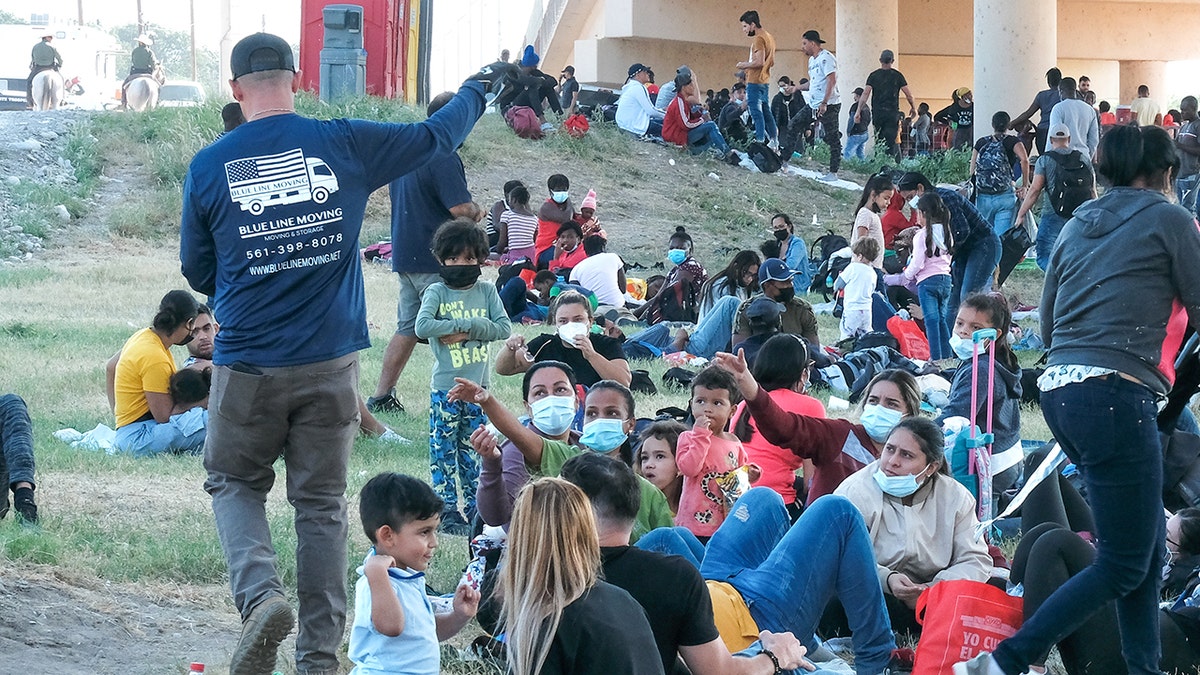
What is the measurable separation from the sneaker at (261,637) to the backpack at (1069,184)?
37.8 feet

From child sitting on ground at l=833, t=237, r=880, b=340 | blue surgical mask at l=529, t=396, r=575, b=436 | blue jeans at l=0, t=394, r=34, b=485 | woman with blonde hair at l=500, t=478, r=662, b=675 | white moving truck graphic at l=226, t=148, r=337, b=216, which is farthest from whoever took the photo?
child sitting on ground at l=833, t=237, r=880, b=340

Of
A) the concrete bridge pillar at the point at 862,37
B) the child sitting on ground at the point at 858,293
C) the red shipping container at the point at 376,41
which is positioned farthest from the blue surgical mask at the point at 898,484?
the concrete bridge pillar at the point at 862,37

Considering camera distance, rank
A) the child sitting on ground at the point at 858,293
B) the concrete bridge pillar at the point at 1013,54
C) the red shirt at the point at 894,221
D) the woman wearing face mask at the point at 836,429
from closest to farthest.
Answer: the woman wearing face mask at the point at 836,429
the child sitting on ground at the point at 858,293
the red shirt at the point at 894,221
the concrete bridge pillar at the point at 1013,54

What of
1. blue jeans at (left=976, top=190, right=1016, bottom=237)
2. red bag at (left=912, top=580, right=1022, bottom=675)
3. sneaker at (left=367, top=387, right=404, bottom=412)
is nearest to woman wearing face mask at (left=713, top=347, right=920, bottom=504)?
red bag at (left=912, top=580, right=1022, bottom=675)

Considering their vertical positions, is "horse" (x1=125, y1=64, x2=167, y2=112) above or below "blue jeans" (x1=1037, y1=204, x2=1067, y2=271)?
above

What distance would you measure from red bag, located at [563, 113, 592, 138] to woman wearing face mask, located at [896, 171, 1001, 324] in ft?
36.4

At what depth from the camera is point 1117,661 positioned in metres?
4.91

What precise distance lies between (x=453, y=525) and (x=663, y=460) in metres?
1.41

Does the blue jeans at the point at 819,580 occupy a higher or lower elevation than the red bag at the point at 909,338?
lower

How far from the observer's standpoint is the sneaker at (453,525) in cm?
693

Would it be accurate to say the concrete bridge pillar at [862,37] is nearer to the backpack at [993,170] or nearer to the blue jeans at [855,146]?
the blue jeans at [855,146]

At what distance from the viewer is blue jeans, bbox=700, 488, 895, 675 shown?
4.91 metres

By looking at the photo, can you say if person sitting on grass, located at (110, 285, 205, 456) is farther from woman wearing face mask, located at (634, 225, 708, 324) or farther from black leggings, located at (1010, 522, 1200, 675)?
woman wearing face mask, located at (634, 225, 708, 324)

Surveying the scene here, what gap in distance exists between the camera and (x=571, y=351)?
7867 millimetres
